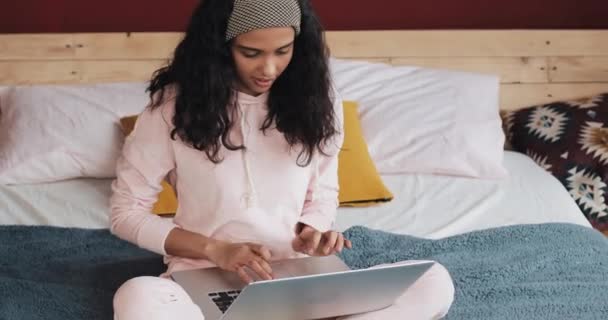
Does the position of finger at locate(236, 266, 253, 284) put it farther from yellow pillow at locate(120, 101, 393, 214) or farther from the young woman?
yellow pillow at locate(120, 101, 393, 214)

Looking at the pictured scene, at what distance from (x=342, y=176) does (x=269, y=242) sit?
0.73 m

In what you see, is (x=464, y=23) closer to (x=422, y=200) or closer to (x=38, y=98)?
(x=422, y=200)

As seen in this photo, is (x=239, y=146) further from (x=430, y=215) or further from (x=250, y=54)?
(x=430, y=215)

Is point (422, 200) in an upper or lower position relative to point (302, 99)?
lower

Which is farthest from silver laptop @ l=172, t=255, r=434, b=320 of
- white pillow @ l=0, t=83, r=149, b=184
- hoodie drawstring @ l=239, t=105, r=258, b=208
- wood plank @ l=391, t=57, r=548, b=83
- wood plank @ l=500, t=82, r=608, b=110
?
wood plank @ l=500, t=82, r=608, b=110

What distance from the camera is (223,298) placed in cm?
162

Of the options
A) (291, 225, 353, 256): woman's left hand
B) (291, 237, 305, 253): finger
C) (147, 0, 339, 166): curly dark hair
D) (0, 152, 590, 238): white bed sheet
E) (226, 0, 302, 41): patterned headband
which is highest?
(226, 0, 302, 41): patterned headband

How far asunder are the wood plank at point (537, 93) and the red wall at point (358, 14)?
19 centimetres

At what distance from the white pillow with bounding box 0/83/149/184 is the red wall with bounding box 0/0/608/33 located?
0.98 feet

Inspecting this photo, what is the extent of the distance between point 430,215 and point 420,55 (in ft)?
2.45

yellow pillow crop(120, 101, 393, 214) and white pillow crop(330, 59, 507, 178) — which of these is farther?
white pillow crop(330, 59, 507, 178)

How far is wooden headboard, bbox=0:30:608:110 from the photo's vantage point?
2.83 meters

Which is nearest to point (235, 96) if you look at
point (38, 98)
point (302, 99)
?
point (302, 99)

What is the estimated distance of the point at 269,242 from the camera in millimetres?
1767
